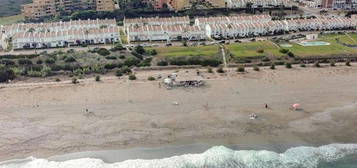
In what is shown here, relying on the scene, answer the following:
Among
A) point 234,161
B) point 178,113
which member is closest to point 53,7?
point 178,113

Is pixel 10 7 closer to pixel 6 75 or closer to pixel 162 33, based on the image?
pixel 162 33

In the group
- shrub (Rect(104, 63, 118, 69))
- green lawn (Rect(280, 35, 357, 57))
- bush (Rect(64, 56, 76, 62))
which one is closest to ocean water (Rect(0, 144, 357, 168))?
shrub (Rect(104, 63, 118, 69))

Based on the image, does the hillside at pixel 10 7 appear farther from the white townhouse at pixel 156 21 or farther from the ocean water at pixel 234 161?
the ocean water at pixel 234 161

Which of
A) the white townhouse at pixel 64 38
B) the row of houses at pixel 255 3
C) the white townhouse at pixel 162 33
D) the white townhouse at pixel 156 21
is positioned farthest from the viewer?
the row of houses at pixel 255 3

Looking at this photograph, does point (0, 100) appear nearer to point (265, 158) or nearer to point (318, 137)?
point (265, 158)

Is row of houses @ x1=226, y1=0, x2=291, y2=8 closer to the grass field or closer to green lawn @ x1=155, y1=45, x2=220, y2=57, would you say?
green lawn @ x1=155, y1=45, x2=220, y2=57

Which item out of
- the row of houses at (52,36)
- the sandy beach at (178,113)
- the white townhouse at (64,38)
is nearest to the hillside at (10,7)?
the row of houses at (52,36)

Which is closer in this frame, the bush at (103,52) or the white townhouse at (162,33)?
the bush at (103,52)
